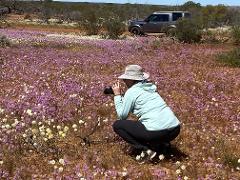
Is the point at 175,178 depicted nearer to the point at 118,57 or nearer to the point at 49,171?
the point at 49,171

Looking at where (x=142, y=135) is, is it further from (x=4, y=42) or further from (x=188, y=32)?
(x=188, y=32)

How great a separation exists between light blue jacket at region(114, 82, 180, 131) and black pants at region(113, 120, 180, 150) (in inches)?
2.9

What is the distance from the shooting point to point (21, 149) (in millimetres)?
9000

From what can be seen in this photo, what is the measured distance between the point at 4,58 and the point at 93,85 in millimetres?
7085

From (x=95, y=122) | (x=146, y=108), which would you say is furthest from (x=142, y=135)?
(x=95, y=122)

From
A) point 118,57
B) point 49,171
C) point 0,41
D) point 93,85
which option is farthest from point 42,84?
point 0,41

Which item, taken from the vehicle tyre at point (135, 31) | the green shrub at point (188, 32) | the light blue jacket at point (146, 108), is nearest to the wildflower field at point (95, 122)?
the light blue jacket at point (146, 108)

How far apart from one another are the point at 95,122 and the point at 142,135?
8.51ft

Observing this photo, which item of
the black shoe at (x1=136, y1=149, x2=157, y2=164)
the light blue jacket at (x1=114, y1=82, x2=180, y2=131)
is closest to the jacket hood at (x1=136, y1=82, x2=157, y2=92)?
the light blue jacket at (x1=114, y1=82, x2=180, y2=131)

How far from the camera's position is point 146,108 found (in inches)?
324

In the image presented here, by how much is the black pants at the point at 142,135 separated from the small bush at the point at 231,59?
1346 cm

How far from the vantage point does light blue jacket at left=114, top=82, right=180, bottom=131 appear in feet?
26.7

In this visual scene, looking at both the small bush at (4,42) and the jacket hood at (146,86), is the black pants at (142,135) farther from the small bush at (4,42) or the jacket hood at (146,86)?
the small bush at (4,42)

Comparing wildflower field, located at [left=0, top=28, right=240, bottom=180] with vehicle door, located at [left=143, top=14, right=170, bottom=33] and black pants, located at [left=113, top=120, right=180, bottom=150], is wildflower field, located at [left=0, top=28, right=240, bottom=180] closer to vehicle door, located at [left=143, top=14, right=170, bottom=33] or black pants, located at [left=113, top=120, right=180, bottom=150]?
black pants, located at [left=113, top=120, right=180, bottom=150]
